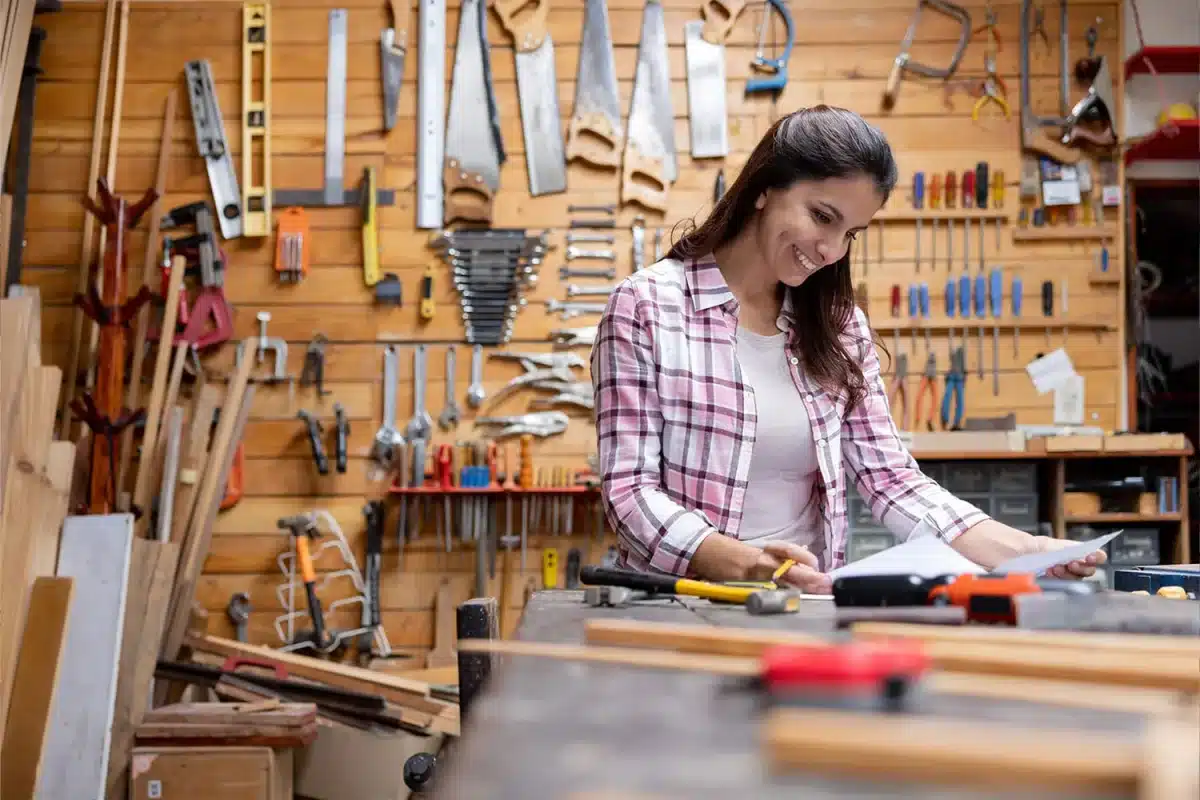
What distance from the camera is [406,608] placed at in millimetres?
4441

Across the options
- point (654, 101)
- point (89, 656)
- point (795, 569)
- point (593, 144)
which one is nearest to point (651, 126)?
point (654, 101)

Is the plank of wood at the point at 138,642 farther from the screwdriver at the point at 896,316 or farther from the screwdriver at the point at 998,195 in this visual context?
the screwdriver at the point at 998,195

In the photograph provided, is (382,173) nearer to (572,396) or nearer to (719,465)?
(572,396)

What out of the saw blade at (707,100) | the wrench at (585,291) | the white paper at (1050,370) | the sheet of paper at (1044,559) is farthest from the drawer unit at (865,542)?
the sheet of paper at (1044,559)

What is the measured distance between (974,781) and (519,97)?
4.32 meters

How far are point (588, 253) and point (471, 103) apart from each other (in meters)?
0.74

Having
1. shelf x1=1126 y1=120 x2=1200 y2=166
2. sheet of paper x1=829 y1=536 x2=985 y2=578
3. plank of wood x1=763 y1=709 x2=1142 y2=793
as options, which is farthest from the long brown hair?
shelf x1=1126 y1=120 x2=1200 y2=166

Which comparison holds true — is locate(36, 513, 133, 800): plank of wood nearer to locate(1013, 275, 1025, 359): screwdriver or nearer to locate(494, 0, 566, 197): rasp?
locate(494, 0, 566, 197): rasp

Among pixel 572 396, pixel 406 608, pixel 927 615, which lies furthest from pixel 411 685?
pixel 927 615

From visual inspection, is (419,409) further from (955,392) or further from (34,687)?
(955,392)

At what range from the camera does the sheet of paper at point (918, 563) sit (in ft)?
3.85

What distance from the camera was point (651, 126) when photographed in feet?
14.9

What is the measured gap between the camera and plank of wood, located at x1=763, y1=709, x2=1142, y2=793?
0.47 meters

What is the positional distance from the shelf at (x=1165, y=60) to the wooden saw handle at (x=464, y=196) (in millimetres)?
2513
